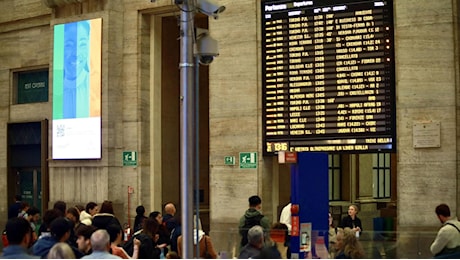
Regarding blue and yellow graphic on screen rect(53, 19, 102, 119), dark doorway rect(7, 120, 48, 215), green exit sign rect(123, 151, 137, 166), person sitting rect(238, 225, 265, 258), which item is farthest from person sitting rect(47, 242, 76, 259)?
dark doorway rect(7, 120, 48, 215)

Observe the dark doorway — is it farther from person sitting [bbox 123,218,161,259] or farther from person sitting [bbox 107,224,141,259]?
person sitting [bbox 107,224,141,259]

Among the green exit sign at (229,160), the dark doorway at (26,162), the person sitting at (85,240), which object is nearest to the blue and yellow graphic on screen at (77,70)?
the dark doorway at (26,162)

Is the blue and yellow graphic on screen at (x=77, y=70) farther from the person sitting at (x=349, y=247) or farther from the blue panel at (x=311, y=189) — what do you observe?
the person sitting at (x=349, y=247)

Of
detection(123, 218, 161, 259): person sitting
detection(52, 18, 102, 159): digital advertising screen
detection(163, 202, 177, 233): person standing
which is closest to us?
detection(123, 218, 161, 259): person sitting

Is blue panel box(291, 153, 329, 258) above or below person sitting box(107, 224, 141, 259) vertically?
above

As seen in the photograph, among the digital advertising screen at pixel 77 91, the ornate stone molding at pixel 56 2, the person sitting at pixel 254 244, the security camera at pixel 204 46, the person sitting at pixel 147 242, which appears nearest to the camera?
the person sitting at pixel 254 244

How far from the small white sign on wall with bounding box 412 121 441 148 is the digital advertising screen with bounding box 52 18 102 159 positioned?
670 centimetres

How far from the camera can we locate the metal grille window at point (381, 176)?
2011cm

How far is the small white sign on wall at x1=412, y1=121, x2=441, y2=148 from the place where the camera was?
12.1 metres

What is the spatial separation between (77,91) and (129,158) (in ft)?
6.05

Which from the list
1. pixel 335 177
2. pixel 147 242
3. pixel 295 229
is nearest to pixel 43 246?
pixel 147 242

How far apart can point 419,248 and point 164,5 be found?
8.02 metres

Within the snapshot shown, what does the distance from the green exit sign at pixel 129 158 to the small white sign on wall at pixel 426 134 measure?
20.0 ft

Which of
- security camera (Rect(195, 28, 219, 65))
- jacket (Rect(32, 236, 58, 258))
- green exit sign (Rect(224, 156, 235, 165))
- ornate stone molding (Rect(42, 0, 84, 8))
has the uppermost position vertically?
ornate stone molding (Rect(42, 0, 84, 8))
